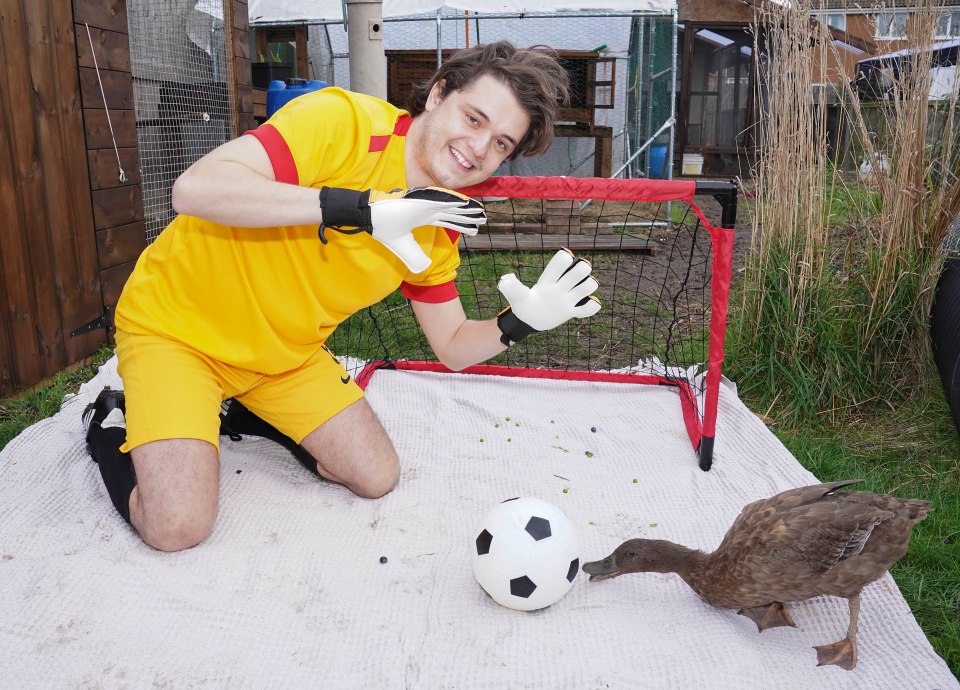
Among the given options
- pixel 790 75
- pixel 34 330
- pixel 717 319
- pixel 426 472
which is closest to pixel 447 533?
pixel 426 472

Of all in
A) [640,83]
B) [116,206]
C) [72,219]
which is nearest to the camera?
[72,219]

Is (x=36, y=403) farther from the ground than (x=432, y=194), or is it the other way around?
(x=432, y=194)

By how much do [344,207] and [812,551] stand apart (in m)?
1.56

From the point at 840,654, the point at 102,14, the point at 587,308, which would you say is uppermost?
the point at 102,14

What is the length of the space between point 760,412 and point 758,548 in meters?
1.86

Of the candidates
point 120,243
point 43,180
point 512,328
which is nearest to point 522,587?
point 512,328

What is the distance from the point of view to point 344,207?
2.19 metres

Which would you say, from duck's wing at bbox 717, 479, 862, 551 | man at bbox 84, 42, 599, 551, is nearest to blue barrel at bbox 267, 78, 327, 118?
man at bbox 84, 42, 599, 551

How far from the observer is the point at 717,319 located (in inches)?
123

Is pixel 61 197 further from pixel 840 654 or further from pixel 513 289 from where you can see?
pixel 840 654

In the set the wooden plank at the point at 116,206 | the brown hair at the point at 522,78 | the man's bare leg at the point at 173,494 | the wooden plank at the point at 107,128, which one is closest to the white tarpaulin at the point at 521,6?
the wooden plank at the point at 107,128

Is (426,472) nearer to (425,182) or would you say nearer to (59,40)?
(425,182)

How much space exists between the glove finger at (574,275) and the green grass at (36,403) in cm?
233

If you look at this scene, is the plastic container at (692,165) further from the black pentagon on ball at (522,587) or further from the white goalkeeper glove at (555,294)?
the black pentagon on ball at (522,587)
